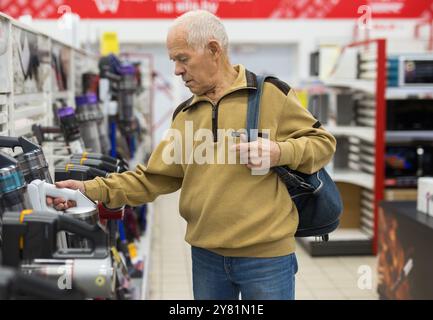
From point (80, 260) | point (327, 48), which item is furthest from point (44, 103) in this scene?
point (327, 48)

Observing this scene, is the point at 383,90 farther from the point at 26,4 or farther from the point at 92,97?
the point at 26,4

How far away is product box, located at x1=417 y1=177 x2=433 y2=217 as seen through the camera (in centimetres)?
378


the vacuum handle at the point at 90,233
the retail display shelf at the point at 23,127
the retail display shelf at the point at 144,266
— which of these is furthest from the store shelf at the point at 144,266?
the vacuum handle at the point at 90,233

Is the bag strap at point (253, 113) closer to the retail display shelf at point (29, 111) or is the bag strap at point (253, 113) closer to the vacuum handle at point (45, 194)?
the vacuum handle at point (45, 194)

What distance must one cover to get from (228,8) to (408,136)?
3875 millimetres

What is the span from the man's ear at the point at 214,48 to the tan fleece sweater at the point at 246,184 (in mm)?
116

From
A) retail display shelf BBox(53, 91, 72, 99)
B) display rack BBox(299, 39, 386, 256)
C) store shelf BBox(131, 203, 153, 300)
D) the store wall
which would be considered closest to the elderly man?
retail display shelf BBox(53, 91, 72, 99)

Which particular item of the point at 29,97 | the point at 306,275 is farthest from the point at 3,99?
the point at 306,275

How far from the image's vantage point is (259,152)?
1.83m

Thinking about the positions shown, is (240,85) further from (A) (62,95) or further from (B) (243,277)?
(A) (62,95)

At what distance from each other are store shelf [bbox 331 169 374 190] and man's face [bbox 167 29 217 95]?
4.16 meters

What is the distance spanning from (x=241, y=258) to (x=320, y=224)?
31 cm

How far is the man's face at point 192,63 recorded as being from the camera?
198 cm

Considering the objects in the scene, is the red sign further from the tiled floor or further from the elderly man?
the elderly man
